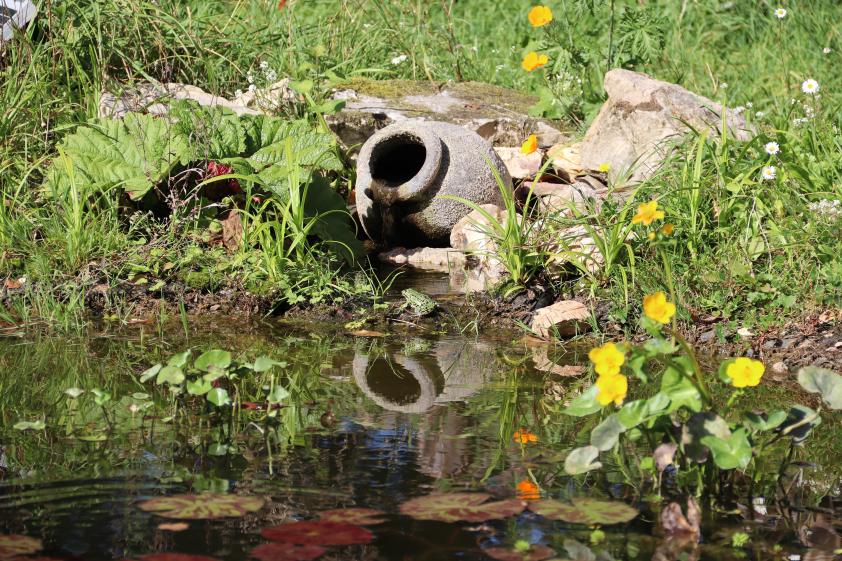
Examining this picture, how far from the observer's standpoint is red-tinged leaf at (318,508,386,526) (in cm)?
231

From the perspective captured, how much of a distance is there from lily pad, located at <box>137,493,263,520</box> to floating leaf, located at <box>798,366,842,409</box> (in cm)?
133

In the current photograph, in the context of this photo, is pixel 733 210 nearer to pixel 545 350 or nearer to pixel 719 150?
pixel 719 150

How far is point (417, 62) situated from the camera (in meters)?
7.84

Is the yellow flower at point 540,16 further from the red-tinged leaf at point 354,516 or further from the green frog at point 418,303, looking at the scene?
the red-tinged leaf at point 354,516

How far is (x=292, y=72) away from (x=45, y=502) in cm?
479

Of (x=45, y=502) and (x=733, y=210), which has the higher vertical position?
(x=733, y=210)

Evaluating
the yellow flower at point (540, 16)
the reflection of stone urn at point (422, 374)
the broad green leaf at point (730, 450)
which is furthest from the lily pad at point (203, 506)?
the yellow flower at point (540, 16)

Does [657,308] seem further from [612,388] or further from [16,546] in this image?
[16,546]

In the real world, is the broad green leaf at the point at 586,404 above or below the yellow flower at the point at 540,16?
below

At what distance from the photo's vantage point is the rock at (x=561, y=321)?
4.34m

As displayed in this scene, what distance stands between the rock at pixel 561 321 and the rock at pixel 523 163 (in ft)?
6.69

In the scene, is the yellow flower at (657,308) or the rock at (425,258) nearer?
the yellow flower at (657,308)

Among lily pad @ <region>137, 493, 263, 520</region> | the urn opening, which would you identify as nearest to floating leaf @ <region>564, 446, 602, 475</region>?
lily pad @ <region>137, 493, 263, 520</region>

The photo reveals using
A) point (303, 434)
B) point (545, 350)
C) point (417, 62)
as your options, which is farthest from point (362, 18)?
point (303, 434)
